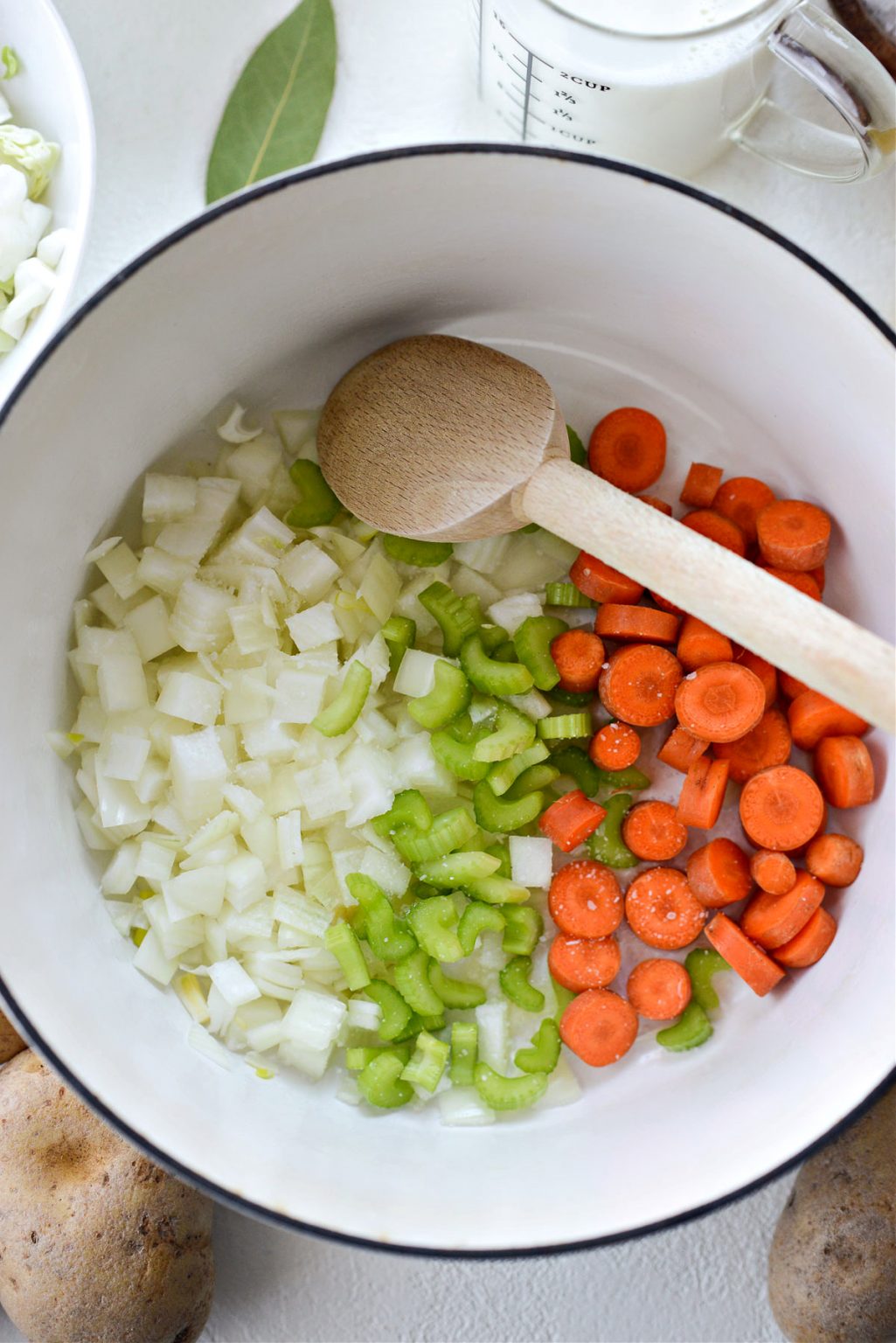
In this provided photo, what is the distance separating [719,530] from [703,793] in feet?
1.05

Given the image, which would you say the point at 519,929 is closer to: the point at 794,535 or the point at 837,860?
the point at 837,860

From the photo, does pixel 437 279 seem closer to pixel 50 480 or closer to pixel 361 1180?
pixel 50 480

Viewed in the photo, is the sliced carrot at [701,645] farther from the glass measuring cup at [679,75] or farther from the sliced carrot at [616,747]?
the glass measuring cup at [679,75]

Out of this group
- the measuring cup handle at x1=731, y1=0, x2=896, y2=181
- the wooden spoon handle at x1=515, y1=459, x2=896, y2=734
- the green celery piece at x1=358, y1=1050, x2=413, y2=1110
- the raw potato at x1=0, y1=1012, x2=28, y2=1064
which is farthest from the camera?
the raw potato at x1=0, y1=1012, x2=28, y2=1064

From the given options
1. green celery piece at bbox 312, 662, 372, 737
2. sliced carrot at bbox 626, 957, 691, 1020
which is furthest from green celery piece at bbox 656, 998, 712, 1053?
green celery piece at bbox 312, 662, 372, 737

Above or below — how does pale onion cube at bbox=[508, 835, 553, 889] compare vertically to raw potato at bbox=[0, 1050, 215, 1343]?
above

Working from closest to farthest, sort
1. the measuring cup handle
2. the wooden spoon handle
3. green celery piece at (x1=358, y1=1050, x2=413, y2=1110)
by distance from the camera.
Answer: the wooden spoon handle, the measuring cup handle, green celery piece at (x1=358, y1=1050, x2=413, y2=1110)

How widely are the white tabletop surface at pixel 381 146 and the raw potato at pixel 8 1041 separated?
35 centimetres

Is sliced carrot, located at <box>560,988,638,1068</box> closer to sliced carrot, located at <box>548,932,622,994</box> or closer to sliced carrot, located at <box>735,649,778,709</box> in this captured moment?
sliced carrot, located at <box>548,932,622,994</box>

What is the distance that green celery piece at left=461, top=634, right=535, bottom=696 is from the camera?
4.48 ft

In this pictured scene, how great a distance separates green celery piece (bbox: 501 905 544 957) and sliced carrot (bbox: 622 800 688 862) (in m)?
0.15

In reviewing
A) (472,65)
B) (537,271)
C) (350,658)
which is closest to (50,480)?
(350,658)

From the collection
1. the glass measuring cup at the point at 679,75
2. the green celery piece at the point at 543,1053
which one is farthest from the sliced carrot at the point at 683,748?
the glass measuring cup at the point at 679,75

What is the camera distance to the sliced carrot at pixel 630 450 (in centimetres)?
144
